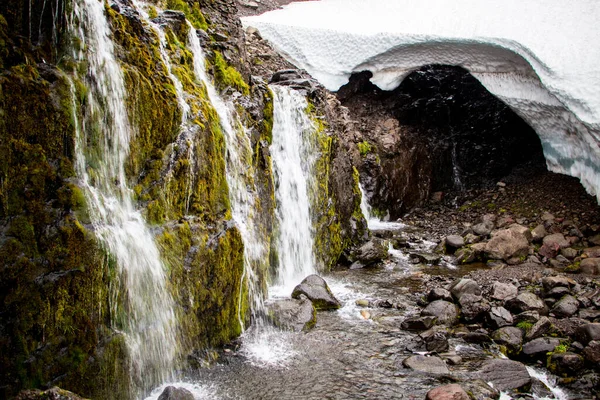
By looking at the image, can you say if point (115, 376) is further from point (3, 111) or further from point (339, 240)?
point (339, 240)

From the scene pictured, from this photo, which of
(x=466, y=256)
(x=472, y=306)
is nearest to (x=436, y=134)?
(x=466, y=256)

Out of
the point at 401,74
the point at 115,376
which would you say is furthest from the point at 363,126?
the point at 115,376

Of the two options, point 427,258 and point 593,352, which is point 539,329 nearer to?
point 593,352

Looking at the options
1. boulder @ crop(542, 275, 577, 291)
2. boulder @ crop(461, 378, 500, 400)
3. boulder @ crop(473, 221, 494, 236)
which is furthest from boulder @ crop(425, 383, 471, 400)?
→ boulder @ crop(473, 221, 494, 236)

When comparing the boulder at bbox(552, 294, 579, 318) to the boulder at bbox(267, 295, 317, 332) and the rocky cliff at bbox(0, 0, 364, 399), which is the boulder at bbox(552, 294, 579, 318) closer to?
the boulder at bbox(267, 295, 317, 332)

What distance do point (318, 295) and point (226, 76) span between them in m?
4.44

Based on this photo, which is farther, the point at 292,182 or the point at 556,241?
the point at 556,241

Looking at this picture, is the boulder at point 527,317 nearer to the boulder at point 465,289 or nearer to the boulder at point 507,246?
the boulder at point 465,289

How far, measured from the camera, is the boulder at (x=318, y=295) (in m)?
8.60

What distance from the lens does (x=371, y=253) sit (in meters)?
11.9

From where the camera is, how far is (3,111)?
14.5 ft

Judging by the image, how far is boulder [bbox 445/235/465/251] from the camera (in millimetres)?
13047

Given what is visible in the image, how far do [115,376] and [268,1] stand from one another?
81.6 ft

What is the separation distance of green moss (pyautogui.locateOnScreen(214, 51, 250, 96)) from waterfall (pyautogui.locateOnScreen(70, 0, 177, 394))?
10.4 ft
